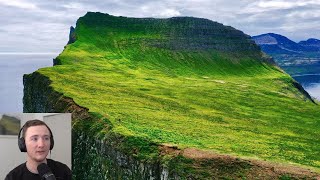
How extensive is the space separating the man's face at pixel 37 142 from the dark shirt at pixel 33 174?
0.99 feet

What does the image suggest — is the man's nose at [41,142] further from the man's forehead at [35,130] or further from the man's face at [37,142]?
the man's forehead at [35,130]

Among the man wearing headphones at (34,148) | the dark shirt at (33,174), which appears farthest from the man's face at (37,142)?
the dark shirt at (33,174)

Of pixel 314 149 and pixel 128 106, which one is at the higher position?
pixel 128 106

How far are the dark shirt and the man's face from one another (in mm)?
301

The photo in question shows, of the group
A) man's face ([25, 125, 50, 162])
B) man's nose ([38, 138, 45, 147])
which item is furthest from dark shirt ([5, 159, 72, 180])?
man's nose ([38, 138, 45, 147])

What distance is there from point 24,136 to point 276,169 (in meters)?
18.1

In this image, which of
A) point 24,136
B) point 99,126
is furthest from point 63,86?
point 24,136

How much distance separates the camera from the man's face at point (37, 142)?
8.57 metres

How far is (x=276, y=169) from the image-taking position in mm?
23953

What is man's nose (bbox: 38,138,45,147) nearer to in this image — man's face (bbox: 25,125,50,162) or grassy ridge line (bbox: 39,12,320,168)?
man's face (bbox: 25,125,50,162)

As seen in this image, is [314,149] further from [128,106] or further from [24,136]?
[24,136]

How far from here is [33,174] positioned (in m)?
8.54

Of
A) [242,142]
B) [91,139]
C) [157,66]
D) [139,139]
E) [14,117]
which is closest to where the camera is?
[14,117]

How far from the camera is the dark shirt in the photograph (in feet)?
28.1
